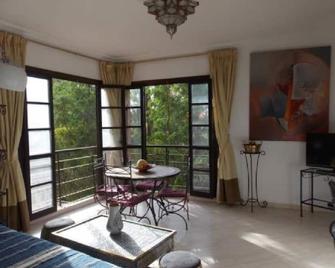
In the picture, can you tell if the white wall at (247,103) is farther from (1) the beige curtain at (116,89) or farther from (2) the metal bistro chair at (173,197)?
(2) the metal bistro chair at (173,197)

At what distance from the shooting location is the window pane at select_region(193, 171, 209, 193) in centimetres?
482

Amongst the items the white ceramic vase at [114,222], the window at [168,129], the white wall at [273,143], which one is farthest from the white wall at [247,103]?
the white ceramic vase at [114,222]

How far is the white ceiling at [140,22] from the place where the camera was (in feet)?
9.98

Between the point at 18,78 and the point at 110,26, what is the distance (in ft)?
6.44

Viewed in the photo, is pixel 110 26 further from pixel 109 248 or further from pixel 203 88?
pixel 109 248

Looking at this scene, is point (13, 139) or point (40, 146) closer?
point (13, 139)

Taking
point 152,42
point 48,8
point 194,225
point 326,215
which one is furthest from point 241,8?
point 326,215

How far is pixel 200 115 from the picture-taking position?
15.7 feet

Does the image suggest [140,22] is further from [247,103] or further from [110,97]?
[247,103]

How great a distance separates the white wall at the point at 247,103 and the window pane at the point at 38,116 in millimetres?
579

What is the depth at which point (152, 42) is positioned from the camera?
438 centimetres

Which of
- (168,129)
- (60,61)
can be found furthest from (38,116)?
(168,129)

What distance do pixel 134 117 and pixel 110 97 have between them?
1.90 feet

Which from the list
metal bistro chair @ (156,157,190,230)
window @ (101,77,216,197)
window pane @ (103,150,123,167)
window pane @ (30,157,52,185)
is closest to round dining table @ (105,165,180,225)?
Result: metal bistro chair @ (156,157,190,230)
